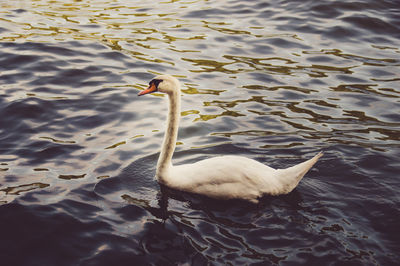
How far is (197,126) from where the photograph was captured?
8.73 meters

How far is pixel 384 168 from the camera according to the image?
23.5ft

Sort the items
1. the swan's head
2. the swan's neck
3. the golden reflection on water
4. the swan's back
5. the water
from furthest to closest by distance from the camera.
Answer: the golden reflection on water
the swan's neck
the swan's head
the swan's back
the water

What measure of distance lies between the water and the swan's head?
1235 mm

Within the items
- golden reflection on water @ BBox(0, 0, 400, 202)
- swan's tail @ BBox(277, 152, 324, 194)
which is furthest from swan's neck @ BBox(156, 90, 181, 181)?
swan's tail @ BBox(277, 152, 324, 194)

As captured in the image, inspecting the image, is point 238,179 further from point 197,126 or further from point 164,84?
point 197,126

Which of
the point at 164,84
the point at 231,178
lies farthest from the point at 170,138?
the point at 231,178

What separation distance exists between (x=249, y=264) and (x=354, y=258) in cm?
105

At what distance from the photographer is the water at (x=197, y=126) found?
549 centimetres

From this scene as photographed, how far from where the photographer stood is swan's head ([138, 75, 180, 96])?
259 inches

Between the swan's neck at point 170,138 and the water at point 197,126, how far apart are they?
0.29 metres

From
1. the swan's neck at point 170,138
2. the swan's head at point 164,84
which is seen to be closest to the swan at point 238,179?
the swan's neck at point 170,138

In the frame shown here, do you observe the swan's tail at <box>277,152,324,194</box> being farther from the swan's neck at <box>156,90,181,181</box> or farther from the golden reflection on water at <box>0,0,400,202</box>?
the golden reflection on water at <box>0,0,400,202</box>

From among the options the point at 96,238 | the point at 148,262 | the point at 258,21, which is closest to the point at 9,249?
the point at 96,238

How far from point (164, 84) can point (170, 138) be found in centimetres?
73
